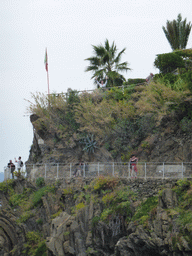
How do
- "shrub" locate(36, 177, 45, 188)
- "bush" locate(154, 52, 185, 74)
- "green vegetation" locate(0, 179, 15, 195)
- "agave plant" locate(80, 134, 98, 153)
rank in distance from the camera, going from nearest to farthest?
"shrub" locate(36, 177, 45, 188) < "green vegetation" locate(0, 179, 15, 195) < "agave plant" locate(80, 134, 98, 153) < "bush" locate(154, 52, 185, 74)

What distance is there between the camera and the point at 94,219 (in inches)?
858

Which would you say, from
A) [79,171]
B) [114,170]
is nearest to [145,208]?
[114,170]

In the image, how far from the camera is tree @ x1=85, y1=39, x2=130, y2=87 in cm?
3500

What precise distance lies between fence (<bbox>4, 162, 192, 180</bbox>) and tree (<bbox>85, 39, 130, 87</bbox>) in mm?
10111

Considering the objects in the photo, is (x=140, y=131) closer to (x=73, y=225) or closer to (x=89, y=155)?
(x=89, y=155)

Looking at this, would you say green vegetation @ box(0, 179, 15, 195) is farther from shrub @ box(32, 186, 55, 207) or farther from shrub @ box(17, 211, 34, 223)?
shrub @ box(17, 211, 34, 223)

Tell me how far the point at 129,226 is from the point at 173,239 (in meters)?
3.38

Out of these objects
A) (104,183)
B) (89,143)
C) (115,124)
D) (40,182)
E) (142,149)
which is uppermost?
(115,124)

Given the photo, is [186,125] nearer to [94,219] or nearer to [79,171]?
[79,171]

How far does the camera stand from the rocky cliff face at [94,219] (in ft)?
59.1

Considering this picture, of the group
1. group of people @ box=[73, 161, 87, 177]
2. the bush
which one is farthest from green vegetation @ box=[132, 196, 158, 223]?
the bush

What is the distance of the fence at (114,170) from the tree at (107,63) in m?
10.1

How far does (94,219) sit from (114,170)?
3.45 metres

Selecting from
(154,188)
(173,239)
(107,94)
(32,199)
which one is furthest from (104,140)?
(173,239)
